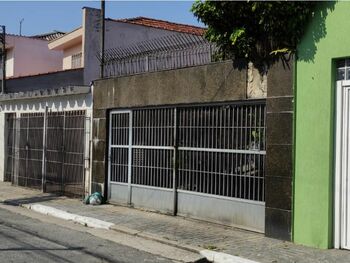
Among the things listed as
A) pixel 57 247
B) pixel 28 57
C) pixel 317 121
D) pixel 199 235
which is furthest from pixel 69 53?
pixel 317 121

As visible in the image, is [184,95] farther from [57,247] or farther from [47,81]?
[47,81]

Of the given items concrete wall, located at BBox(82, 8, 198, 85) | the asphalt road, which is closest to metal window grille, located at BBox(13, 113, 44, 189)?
concrete wall, located at BBox(82, 8, 198, 85)

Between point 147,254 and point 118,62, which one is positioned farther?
point 118,62

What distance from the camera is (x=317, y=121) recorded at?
811 centimetres

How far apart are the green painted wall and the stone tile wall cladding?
0.83 ft

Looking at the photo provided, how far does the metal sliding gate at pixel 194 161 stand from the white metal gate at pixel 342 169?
1.53 m

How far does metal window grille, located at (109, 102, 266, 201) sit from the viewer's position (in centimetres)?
948

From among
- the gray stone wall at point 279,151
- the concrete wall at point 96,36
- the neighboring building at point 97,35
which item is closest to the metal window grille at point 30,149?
the neighboring building at point 97,35

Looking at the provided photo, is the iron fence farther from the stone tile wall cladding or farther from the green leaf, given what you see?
the green leaf

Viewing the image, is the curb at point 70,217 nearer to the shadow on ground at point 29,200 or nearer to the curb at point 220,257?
the shadow on ground at point 29,200

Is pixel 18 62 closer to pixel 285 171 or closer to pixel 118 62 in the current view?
pixel 118 62

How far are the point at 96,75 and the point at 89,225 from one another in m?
9.24

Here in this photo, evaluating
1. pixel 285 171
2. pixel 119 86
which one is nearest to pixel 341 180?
pixel 285 171

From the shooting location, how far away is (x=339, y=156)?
7.93 m
